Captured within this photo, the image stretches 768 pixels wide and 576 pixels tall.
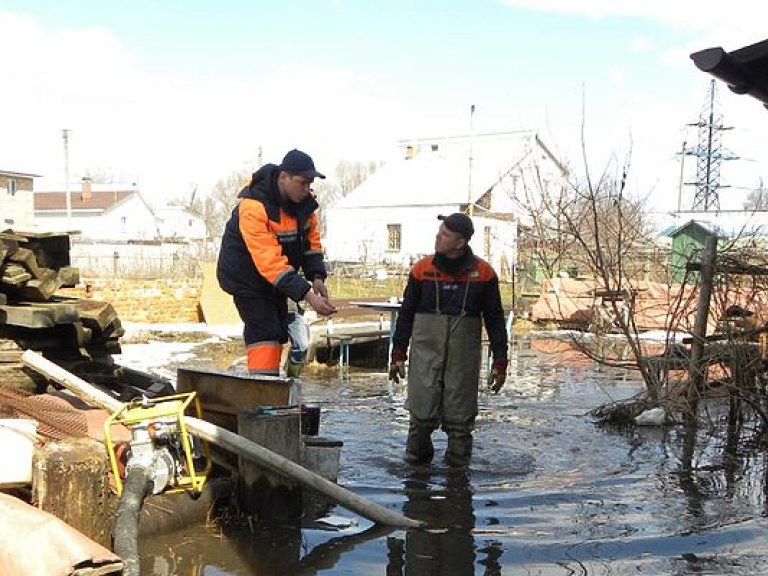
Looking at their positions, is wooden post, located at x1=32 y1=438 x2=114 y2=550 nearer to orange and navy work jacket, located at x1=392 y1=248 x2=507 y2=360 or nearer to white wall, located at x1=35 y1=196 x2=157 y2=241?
orange and navy work jacket, located at x1=392 y1=248 x2=507 y2=360

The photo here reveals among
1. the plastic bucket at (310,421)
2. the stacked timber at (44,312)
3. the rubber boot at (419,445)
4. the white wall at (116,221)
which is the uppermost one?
the white wall at (116,221)

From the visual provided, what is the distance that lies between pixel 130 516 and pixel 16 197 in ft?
171

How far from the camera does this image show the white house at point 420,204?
44.4 metres

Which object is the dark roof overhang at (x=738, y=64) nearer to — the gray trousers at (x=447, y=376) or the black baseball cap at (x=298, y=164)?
the black baseball cap at (x=298, y=164)

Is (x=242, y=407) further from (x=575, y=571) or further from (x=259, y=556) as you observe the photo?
(x=575, y=571)

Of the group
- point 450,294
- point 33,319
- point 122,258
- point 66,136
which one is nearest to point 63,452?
point 33,319

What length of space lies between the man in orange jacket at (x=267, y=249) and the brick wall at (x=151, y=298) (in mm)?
15212

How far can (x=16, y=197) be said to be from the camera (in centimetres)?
5128

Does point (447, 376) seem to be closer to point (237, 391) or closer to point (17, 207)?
point (237, 391)

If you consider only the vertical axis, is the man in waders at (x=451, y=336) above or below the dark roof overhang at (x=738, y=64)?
below

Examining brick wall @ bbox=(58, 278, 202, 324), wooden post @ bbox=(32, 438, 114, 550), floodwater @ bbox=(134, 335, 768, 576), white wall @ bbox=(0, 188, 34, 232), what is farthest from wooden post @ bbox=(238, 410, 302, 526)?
white wall @ bbox=(0, 188, 34, 232)

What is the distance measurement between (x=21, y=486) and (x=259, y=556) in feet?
4.01

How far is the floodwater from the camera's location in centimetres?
445

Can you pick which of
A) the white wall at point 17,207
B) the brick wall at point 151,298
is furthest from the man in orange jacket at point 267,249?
the white wall at point 17,207
